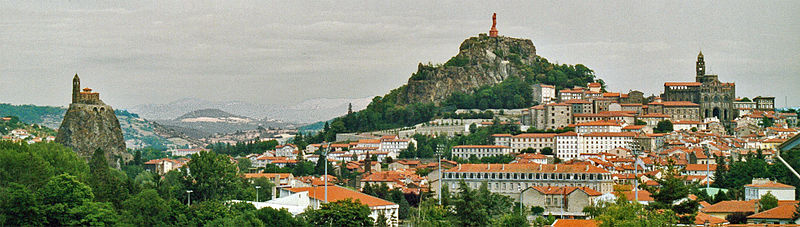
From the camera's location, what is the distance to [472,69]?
123 meters

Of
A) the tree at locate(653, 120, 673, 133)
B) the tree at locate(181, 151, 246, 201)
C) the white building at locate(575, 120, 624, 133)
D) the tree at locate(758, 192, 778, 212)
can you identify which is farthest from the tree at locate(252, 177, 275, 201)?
the tree at locate(653, 120, 673, 133)

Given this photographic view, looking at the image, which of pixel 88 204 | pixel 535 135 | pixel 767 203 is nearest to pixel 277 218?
pixel 88 204

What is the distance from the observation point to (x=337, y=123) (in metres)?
109

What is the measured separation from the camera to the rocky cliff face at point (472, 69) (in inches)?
4742

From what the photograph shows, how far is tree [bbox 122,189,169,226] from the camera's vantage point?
33.4 meters

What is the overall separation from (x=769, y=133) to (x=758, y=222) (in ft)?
168

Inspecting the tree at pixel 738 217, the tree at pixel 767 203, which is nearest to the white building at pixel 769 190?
the tree at pixel 767 203

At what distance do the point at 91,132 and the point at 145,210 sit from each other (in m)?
60.3

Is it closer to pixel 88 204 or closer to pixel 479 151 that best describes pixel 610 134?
pixel 479 151

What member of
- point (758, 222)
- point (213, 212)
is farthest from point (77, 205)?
point (758, 222)

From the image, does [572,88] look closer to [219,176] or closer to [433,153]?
[433,153]

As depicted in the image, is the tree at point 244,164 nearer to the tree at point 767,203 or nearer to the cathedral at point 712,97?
the cathedral at point 712,97

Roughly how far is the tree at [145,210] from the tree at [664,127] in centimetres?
6079

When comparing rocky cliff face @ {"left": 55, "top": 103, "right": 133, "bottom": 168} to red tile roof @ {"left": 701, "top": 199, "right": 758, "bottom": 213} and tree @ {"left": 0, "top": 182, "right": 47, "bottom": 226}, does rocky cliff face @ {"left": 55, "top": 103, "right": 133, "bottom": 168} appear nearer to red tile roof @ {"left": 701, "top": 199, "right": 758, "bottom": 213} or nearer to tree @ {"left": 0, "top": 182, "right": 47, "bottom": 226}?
tree @ {"left": 0, "top": 182, "right": 47, "bottom": 226}
